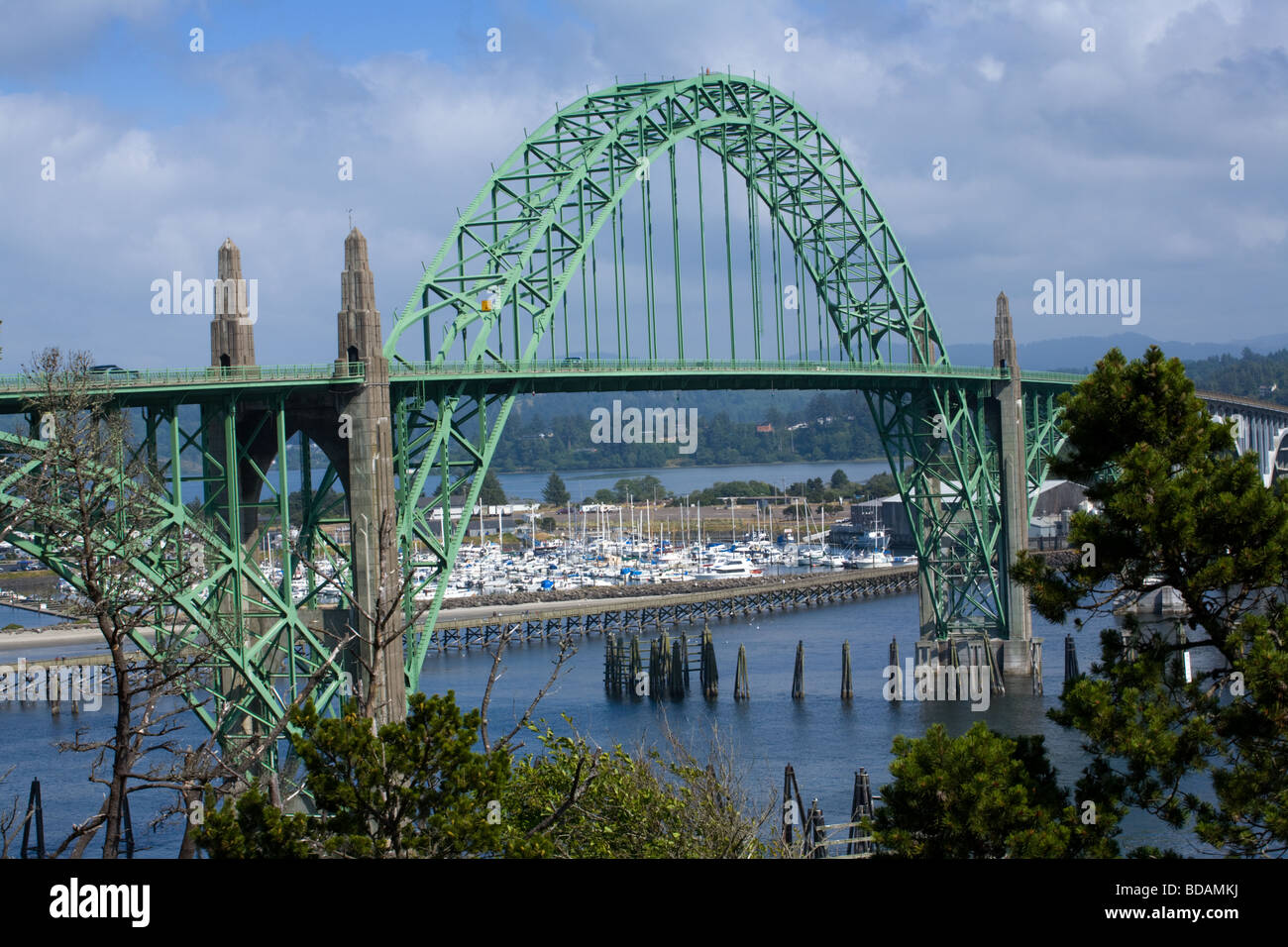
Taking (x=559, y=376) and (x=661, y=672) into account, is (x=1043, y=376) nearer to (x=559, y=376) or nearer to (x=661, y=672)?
(x=661, y=672)

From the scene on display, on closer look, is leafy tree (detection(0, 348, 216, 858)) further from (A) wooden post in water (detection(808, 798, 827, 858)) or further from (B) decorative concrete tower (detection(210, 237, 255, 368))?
(A) wooden post in water (detection(808, 798, 827, 858))

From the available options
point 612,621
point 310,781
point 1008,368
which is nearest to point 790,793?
point 310,781

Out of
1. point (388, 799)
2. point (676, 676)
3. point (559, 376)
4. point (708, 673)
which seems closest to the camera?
point (388, 799)

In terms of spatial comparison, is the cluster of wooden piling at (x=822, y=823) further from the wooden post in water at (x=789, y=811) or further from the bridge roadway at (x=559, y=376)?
the bridge roadway at (x=559, y=376)

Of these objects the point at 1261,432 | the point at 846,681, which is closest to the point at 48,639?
the point at 846,681

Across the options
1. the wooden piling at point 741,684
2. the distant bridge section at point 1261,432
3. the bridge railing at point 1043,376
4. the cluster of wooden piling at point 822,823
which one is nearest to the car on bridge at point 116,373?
the cluster of wooden piling at point 822,823
